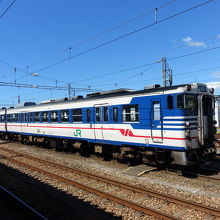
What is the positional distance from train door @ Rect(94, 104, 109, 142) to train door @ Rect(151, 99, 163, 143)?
2.97 meters

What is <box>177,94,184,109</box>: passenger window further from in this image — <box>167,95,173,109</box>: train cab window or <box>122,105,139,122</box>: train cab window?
<box>122,105,139,122</box>: train cab window

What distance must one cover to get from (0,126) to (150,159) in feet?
69.3

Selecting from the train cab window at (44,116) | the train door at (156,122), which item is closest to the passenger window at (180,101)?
the train door at (156,122)

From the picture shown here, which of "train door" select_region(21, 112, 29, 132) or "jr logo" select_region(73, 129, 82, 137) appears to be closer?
"jr logo" select_region(73, 129, 82, 137)

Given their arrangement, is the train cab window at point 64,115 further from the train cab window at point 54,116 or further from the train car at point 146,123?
the train cab window at point 54,116

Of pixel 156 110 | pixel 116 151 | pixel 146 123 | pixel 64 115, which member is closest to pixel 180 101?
pixel 156 110

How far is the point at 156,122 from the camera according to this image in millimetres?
10258

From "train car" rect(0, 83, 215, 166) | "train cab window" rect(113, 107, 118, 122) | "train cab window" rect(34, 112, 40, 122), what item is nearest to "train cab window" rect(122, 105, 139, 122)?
"train car" rect(0, 83, 215, 166)

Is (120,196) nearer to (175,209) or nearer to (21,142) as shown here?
(175,209)

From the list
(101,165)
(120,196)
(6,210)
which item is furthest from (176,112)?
(6,210)

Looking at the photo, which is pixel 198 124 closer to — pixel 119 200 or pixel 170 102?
pixel 170 102

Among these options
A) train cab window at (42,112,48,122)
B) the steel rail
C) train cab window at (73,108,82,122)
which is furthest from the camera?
train cab window at (42,112,48,122)

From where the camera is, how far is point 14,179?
1038 cm

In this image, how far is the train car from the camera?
377 inches
